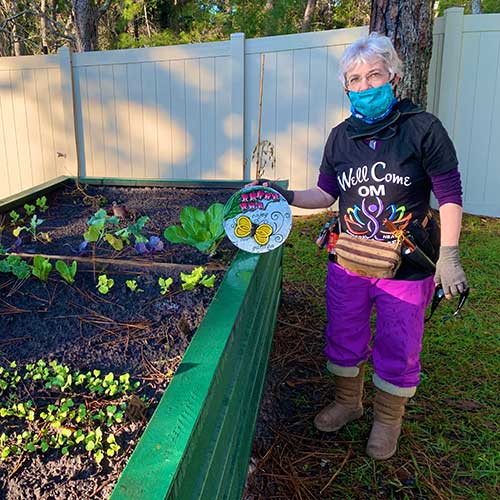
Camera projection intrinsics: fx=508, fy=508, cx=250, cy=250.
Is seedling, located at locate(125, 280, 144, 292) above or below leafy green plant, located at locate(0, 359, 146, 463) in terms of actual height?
above

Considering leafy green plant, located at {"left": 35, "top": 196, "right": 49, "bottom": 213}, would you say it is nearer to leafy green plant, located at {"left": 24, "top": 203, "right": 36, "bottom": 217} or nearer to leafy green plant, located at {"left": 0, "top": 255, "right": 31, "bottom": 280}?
leafy green plant, located at {"left": 24, "top": 203, "right": 36, "bottom": 217}

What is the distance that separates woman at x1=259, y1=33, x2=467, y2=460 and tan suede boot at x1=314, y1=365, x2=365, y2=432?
0.20 ft

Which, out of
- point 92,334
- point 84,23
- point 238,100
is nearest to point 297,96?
point 238,100

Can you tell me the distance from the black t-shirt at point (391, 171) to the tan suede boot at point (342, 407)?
59 cm

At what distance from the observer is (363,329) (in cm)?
201

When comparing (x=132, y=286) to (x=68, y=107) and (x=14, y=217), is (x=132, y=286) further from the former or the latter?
(x=68, y=107)

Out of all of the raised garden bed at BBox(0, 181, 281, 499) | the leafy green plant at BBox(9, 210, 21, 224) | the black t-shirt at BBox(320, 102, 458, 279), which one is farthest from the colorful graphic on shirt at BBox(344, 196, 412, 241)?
the leafy green plant at BBox(9, 210, 21, 224)

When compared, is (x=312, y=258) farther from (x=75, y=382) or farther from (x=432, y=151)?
(x=75, y=382)

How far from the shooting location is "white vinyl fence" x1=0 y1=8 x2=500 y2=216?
16.7 feet

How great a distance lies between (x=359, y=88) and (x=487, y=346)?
1.85 metres

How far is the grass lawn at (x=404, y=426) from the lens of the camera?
190 centimetres

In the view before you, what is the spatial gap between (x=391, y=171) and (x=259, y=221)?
1.60ft

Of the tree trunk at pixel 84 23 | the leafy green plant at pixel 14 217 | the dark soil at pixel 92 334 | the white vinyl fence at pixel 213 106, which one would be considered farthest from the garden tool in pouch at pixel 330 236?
the tree trunk at pixel 84 23

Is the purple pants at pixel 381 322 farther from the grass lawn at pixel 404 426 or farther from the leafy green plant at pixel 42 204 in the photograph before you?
the leafy green plant at pixel 42 204
